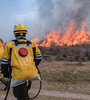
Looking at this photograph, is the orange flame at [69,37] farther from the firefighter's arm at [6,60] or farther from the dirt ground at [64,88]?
the firefighter's arm at [6,60]

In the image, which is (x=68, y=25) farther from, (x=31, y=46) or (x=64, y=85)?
(x=31, y=46)

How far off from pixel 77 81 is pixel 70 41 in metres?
18.9

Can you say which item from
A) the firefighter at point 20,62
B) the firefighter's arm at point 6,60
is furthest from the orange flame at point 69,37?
the firefighter's arm at point 6,60

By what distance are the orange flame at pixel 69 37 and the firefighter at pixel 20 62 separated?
2306 cm

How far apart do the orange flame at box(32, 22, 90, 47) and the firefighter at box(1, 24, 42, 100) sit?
23.1 m

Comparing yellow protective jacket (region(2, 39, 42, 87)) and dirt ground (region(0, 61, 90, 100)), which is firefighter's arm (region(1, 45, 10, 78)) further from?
dirt ground (region(0, 61, 90, 100))

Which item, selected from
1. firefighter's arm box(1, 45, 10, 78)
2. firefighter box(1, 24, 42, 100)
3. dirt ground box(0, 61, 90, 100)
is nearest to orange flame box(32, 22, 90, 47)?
dirt ground box(0, 61, 90, 100)

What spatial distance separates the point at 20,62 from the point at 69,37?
2429 centimetres

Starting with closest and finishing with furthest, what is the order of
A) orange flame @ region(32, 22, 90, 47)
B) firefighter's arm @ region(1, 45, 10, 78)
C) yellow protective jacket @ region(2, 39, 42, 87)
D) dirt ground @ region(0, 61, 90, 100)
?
yellow protective jacket @ region(2, 39, 42, 87) < firefighter's arm @ region(1, 45, 10, 78) < dirt ground @ region(0, 61, 90, 100) < orange flame @ region(32, 22, 90, 47)

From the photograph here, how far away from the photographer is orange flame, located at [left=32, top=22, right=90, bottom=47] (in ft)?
86.4

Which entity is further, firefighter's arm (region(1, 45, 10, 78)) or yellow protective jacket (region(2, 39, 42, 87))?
firefighter's arm (region(1, 45, 10, 78))

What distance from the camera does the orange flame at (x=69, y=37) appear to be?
26.3 metres

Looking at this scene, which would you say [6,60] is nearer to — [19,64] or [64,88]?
[19,64]

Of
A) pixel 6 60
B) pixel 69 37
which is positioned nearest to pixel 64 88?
pixel 6 60
